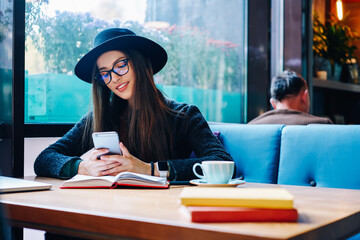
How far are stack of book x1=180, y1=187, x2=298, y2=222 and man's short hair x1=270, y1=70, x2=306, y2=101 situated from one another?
2.24 metres

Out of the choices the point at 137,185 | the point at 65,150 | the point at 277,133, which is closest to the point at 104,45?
the point at 65,150

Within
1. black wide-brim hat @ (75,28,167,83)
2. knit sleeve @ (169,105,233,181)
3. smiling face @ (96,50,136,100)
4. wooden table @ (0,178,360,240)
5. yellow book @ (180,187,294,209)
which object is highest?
black wide-brim hat @ (75,28,167,83)

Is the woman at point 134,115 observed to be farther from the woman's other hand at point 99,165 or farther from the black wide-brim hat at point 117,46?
the woman's other hand at point 99,165

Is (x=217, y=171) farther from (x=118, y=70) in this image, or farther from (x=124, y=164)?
(x=118, y=70)

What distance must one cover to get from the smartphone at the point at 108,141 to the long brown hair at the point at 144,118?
0.33 m

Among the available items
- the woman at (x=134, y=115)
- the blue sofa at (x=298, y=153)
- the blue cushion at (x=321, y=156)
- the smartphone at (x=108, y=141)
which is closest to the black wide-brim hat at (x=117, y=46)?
the woman at (x=134, y=115)

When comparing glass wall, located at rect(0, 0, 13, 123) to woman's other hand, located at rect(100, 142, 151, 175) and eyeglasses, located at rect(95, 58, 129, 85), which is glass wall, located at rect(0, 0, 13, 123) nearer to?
eyeglasses, located at rect(95, 58, 129, 85)

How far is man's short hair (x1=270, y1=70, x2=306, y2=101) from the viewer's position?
300 centimetres

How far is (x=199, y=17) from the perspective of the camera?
3.44 meters

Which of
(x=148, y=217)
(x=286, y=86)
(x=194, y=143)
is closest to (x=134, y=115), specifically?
(x=194, y=143)

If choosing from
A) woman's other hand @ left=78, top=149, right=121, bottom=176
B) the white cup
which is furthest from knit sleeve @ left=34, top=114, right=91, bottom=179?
the white cup

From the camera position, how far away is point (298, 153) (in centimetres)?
210

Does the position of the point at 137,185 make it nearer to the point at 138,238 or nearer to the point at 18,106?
the point at 138,238

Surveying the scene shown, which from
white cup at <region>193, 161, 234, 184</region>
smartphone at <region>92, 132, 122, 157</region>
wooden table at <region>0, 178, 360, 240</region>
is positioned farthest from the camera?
smartphone at <region>92, 132, 122, 157</region>
